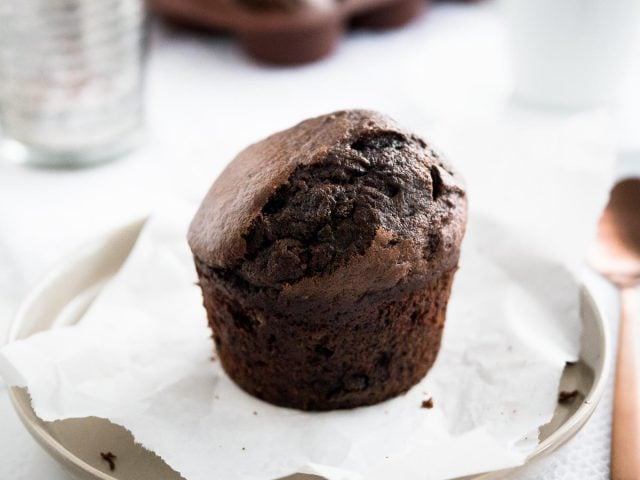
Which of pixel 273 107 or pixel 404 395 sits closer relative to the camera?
pixel 404 395

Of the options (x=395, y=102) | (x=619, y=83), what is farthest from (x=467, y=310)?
(x=619, y=83)

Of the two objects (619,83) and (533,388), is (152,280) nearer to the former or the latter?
(533,388)

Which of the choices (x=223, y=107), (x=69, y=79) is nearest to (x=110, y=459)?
(x=69, y=79)

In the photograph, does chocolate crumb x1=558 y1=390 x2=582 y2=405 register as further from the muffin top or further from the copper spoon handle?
the muffin top

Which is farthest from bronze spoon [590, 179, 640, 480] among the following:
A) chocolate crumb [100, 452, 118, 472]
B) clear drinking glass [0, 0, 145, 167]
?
clear drinking glass [0, 0, 145, 167]

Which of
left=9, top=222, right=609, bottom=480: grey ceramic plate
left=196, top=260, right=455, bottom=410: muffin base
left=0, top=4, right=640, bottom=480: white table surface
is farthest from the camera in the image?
left=0, top=4, right=640, bottom=480: white table surface

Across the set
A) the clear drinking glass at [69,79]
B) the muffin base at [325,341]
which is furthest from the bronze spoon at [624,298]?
the clear drinking glass at [69,79]
